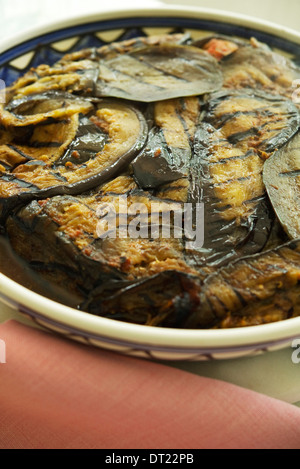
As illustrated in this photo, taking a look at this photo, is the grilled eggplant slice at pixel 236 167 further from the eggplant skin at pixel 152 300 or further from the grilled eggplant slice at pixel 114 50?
the grilled eggplant slice at pixel 114 50

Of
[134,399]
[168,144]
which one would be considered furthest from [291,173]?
[134,399]

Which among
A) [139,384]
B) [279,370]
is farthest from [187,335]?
[279,370]

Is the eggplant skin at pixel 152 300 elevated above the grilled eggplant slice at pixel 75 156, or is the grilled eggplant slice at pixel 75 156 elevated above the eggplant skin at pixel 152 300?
the grilled eggplant slice at pixel 75 156

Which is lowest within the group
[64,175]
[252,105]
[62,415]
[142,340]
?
Result: [62,415]

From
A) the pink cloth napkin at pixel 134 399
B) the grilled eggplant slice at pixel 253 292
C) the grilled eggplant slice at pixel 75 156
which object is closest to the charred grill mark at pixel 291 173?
the grilled eggplant slice at pixel 253 292

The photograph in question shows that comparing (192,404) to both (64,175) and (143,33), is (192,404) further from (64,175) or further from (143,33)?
(143,33)

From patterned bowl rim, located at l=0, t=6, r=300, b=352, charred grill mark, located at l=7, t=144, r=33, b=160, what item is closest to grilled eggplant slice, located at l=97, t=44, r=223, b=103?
charred grill mark, located at l=7, t=144, r=33, b=160

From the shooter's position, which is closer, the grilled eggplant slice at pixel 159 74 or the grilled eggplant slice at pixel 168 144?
the grilled eggplant slice at pixel 168 144

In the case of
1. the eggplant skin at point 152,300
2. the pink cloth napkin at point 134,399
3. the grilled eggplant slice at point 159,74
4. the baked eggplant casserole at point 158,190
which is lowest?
the pink cloth napkin at point 134,399
